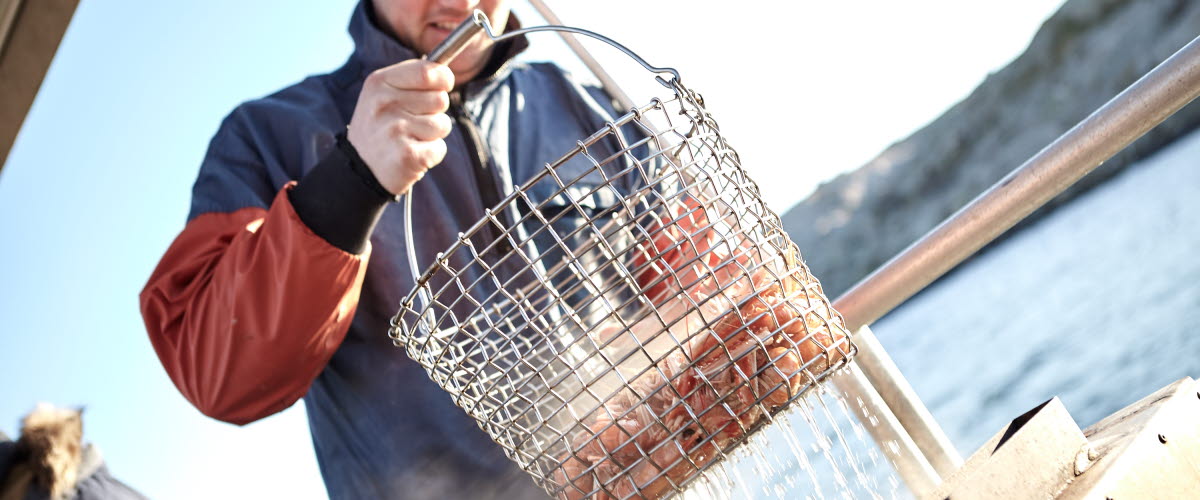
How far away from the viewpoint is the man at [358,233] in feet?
2.38

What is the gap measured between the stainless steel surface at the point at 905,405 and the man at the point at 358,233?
40cm

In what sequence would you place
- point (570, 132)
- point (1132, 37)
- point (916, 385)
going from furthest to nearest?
point (1132, 37)
point (916, 385)
point (570, 132)

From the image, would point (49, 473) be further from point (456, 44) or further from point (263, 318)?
point (456, 44)

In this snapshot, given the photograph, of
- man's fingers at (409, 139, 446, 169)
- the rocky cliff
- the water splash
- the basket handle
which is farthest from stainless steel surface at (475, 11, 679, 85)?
the rocky cliff

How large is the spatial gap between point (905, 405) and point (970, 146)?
15.4 metres

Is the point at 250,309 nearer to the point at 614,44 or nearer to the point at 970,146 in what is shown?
the point at 614,44

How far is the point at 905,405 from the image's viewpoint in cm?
77

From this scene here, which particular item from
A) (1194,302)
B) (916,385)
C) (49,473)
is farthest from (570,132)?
(916,385)

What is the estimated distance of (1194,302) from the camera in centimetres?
418

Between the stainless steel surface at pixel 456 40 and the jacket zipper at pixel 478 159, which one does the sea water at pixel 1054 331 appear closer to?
the stainless steel surface at pixel 456 40

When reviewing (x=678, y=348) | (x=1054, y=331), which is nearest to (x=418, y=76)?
(x=678, y=348)

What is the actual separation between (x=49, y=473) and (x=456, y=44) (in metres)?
1.57

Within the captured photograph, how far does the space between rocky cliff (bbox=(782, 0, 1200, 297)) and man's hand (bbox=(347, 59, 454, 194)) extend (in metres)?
13.0

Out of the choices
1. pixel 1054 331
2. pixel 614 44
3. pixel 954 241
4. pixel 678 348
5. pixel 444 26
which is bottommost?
pixel 1054 331
